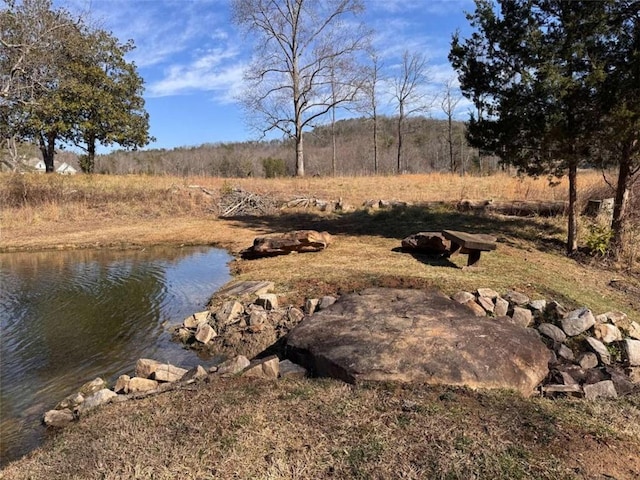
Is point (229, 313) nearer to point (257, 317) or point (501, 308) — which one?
point (257, 317)

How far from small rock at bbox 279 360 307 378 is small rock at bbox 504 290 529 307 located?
2.94 m

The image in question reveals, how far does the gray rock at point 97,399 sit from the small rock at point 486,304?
12.8ft

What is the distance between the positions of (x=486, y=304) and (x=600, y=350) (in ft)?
3.98

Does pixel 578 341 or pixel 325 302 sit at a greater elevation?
pixel 325 302

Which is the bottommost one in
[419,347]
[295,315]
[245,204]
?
[295,315]

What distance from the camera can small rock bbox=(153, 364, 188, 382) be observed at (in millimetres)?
3877

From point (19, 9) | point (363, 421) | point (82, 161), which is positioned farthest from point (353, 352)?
point (82, 161)

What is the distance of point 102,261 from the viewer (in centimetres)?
959

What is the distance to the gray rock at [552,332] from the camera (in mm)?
4617

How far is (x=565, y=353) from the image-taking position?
434 cm

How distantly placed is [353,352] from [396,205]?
34.4 feet

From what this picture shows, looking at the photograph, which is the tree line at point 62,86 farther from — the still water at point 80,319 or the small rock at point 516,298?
the small rock at point 516,298

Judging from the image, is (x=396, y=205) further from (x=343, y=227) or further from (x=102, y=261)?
(x=102, y=261)

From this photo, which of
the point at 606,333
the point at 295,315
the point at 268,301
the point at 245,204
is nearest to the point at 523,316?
the point at 606,333
